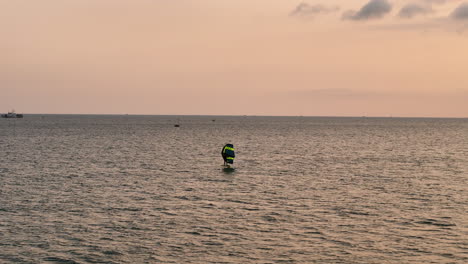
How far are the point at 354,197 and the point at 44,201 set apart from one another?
87.3 ft

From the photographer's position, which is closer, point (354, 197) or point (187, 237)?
point (187, 237)

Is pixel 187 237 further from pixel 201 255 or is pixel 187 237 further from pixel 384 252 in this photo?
pixel 384 252

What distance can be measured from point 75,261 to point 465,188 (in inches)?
1546

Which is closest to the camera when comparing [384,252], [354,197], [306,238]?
[384,252]

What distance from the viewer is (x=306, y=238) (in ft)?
94.2

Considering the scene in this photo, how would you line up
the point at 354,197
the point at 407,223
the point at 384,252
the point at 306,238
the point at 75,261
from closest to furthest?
the point at 75,261, the point at 384,252, the point at 306,238, the point at 407,223, the point at 354,197

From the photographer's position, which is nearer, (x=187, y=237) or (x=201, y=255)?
(x=201, y=255)

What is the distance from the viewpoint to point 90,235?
95.7 feet

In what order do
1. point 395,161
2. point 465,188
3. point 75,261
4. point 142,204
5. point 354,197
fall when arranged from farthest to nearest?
1. point 395,161
2. point 465,188
3. point 354,197
4. point 142,204
5. point 75,261

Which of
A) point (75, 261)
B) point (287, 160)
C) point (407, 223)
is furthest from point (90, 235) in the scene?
point (287, 160)

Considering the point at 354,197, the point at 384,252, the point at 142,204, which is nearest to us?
the point at 384,252

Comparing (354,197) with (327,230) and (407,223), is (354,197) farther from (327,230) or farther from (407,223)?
(327,230)

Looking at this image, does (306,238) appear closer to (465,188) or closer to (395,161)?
(465,188)

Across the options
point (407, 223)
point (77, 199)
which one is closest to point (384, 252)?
point (407, 223)
